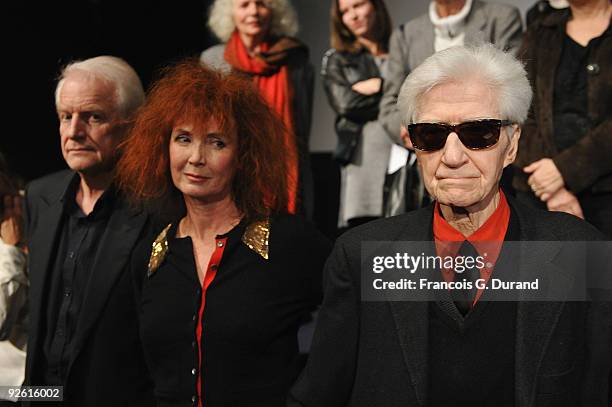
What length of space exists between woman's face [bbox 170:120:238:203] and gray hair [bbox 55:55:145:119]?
1.79 ft

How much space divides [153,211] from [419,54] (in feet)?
4.49

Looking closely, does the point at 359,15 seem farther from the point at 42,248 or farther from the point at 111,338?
the point at 111,338

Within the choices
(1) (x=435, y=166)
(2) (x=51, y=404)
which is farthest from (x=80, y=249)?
(1) (x=435, y=166)

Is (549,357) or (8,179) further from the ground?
(8,179)

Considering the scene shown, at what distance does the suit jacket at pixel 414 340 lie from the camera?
6.95 ft

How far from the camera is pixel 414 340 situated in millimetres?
2168

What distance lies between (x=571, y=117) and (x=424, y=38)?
30.9 inches

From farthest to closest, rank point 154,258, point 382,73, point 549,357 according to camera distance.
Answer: point 382,73 → point 154,258 → point 549,357

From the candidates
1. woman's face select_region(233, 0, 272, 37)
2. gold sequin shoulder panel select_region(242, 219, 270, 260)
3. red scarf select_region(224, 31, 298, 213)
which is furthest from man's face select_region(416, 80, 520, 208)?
woman's face select_region(233, 0, 272, 37)

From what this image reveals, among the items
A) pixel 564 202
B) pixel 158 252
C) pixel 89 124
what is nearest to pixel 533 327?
pixel 564 202

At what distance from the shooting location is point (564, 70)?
123 inches

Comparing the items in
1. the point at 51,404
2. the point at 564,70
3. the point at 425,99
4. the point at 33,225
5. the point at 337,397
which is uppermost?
the point at 564,70

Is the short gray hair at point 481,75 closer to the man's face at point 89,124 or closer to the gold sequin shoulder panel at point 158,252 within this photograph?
the gold sequin shoulder panel at point 158,252

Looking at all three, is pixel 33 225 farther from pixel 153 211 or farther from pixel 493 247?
pixel 493 247
